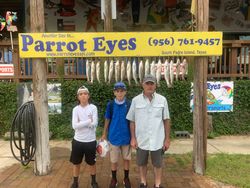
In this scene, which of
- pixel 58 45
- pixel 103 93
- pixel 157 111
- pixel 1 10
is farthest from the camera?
pixel 1 10

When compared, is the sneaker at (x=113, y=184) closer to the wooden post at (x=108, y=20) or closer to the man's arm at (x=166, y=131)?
the man's arm at (x=166, y=131)

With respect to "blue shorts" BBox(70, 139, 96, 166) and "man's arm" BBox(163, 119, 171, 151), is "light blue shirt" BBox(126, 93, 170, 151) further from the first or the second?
"blue shorts" BBox(70, 139, 96, 166)

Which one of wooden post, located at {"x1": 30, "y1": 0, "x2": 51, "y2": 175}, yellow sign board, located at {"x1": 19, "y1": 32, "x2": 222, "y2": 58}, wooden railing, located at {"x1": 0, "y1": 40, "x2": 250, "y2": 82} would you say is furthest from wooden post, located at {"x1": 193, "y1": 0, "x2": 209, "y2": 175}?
wooden railing, located at {"x1": 0, "y1": 40, "x2": 250, "y2": 82}

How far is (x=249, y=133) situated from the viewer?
9.22m

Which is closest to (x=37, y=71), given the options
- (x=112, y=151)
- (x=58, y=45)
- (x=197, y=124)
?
(x=58, y=45)

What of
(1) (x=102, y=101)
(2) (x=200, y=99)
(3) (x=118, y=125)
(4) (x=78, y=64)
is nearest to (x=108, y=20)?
(4) (x=78, y=64)

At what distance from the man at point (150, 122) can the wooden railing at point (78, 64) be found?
4.22 metres

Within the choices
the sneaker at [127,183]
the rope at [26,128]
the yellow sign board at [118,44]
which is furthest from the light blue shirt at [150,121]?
the rope at [26,128]

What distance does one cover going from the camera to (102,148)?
523cm

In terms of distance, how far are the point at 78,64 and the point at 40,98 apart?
3.30 m

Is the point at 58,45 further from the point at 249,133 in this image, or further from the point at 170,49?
the point at 249,133

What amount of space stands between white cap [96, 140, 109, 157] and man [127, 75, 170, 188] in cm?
40

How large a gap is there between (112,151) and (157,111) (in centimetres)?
90

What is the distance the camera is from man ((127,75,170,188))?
4.99 m
